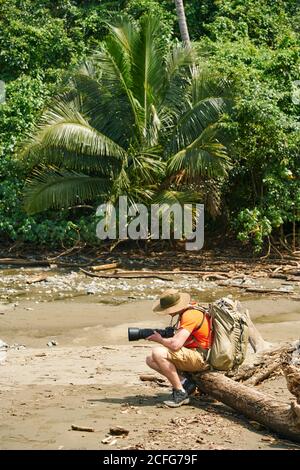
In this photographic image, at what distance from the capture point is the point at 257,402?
8.64 metres

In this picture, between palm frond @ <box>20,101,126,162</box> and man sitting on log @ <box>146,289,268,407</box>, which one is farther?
palm frond @ <box>20,101,126,162</box>

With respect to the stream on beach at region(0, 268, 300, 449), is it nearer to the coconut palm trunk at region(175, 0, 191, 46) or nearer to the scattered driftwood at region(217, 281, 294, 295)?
the scattered driftwood at region(217, 281, 294, 295)

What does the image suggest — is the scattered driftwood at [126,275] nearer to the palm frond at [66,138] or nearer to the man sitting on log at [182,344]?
the palm frond at [66,138]

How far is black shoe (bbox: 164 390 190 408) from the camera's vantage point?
9.34 m

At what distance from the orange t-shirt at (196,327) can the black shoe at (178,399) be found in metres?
0.45

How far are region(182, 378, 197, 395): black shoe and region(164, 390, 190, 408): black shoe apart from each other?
0.46 ft

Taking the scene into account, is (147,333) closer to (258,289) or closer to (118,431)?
(118,431)

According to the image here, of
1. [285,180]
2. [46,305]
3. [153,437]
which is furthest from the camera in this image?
[285,180]

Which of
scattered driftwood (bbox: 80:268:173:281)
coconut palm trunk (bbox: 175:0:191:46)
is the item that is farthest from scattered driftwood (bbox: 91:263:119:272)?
coconut palm trunk (bbox: 175:0:191:46)

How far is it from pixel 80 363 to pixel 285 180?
8.80m

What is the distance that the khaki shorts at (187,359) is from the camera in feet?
30.9

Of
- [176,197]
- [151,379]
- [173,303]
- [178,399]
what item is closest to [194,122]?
[176,197]

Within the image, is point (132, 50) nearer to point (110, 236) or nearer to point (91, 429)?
point (110, 236)

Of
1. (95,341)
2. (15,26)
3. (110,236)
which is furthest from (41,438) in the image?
(15,26)
